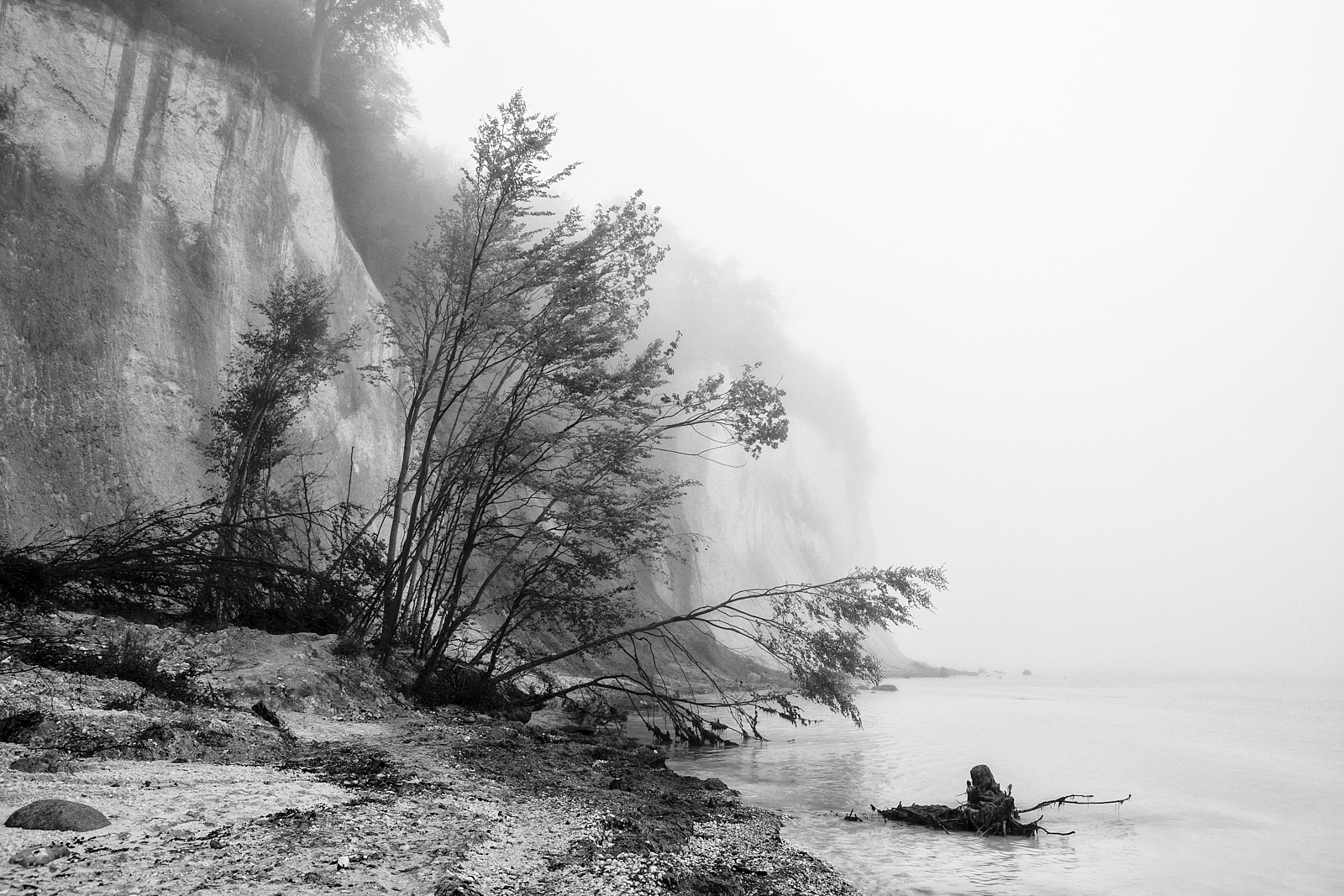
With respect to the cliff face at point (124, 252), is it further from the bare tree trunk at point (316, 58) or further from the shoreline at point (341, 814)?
the shoreline at point (341, 814)

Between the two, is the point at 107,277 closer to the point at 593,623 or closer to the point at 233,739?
the point at 593,623

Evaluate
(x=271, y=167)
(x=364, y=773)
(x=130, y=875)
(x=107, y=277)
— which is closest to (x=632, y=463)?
(x=364, y=773)

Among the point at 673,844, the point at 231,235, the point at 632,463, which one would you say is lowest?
the point at 673,844

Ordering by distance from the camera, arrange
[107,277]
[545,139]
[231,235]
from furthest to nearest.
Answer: [231,235] → [107,277] → [545,139]

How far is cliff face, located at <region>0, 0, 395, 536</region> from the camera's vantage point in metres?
12.0

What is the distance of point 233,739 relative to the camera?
16.1ft

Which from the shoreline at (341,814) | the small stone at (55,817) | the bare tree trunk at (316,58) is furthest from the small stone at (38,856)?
the bare tree trunk at (316,58)

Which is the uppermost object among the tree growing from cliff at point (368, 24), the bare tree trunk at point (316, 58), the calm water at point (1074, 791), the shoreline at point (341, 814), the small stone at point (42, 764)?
the tree growing from cliff at point (368, 24)

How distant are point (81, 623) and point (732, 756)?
728 centimetres

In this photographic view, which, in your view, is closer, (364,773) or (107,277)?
(364,773)

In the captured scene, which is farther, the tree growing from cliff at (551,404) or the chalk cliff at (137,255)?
the chalk cliff at (137,255)

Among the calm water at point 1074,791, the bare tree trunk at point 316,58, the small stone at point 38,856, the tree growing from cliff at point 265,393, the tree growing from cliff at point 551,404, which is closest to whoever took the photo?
the small stone at point 38,856

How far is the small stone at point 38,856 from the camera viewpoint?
247 centimetres

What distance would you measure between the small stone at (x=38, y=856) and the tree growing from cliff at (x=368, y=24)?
21.3 metres
